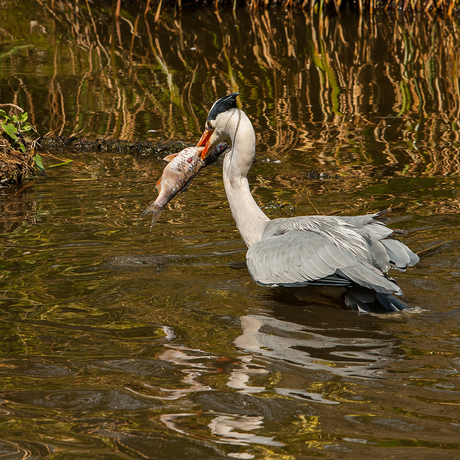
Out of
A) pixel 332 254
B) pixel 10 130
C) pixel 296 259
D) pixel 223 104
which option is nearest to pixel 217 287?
pixel 296 259

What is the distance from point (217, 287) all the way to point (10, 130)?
3966 mm

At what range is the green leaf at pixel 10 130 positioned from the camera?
26.6 ft

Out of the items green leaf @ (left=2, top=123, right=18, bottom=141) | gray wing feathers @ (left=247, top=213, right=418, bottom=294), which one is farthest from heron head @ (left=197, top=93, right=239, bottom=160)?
green leaf @ (left=2, top=123, right=18, bottom=141)

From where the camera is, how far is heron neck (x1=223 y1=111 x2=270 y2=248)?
5.77 metres

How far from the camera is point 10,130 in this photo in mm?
8156

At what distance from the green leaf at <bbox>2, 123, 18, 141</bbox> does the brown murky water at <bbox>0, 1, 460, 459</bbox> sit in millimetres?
683

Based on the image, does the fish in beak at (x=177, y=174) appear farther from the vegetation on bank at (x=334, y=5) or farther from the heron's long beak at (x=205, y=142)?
the vegetation on bank at (x=334, y=5)

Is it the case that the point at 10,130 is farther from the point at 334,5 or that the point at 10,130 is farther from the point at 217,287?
the point at 334,5

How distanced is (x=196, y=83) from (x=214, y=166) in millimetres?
3961

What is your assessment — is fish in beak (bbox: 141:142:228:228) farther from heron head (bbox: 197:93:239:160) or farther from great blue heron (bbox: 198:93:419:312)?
great blue heron (bbox: 198:93:419:312)

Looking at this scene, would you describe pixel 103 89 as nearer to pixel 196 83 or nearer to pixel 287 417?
pixel 196 83

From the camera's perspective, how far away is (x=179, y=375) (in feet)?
13.4

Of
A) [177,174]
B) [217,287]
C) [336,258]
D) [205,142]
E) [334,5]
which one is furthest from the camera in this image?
[334,5]

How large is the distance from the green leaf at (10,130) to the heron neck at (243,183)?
347 centimetres
